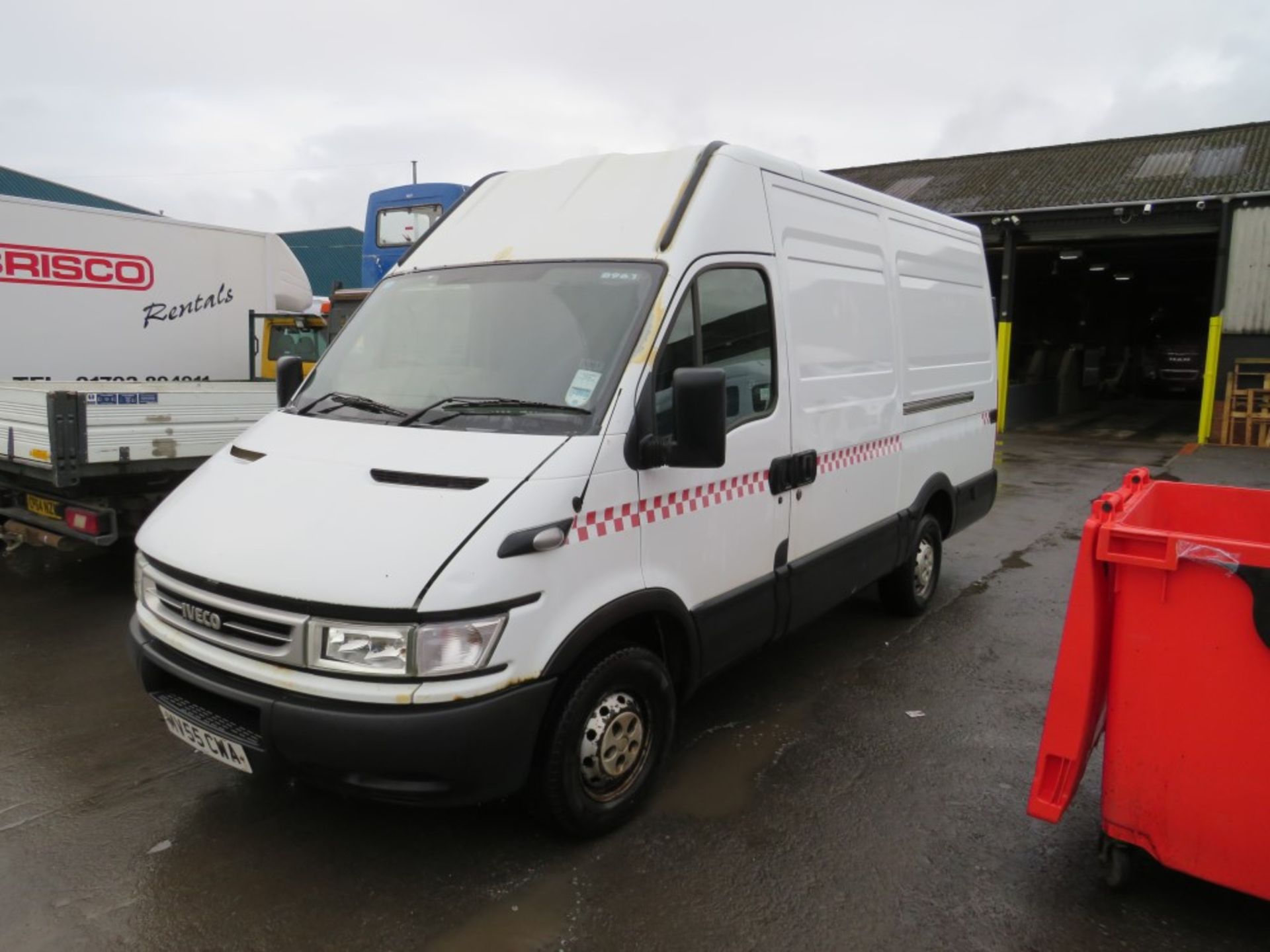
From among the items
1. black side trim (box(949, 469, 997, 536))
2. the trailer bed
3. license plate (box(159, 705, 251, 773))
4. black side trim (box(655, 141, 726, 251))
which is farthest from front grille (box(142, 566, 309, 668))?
black side trim (box(949, 469, 997, 536))

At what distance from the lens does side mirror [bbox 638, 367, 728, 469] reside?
2.94m

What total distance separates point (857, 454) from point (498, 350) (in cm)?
215

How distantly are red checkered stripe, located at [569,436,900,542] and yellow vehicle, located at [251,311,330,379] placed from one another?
798 centimetres

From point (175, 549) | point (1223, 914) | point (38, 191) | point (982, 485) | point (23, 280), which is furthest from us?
point (38, 191)

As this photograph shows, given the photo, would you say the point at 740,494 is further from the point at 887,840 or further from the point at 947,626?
the point at 947,626

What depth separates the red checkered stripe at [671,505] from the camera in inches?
118

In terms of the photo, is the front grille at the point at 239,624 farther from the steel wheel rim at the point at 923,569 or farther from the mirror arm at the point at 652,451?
the steel wheel rim at the point at 923,569

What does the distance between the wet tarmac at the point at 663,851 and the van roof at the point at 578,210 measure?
7.52 feet

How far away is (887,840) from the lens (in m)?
3.33

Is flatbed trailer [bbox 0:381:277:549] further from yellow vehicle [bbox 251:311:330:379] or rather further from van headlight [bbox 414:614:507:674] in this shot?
yellow vehicle [bbox 251:311:330:379]

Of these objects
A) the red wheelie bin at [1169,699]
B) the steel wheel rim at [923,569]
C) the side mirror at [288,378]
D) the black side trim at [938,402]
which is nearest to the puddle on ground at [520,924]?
the red wheelie bin at [1169,699]

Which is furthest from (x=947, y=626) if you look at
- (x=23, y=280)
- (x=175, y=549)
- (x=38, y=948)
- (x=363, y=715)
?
(x=23, y=280)

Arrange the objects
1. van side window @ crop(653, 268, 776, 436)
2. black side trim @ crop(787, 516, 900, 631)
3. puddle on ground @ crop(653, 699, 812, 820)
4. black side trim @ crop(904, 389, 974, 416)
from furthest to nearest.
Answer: black side trim @ crop(904, 389, 974, 416) < black side trim @ crop(787, 516, 900, 631) < puddle on ground @ crop(653, 699, 812, 820) < van side window @ crop(653, 268, 776, 436)

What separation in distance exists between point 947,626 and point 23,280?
9321 millimetres
